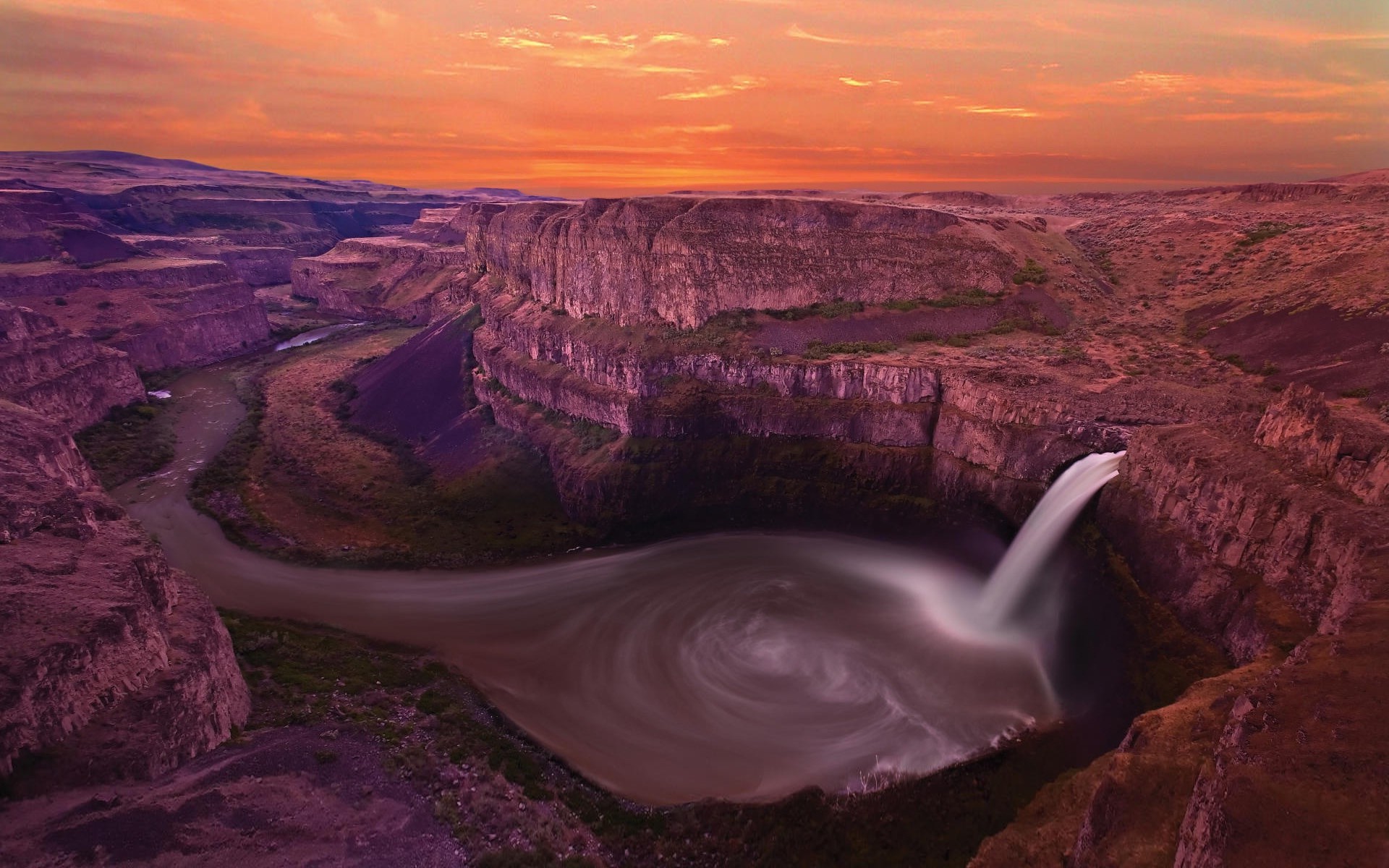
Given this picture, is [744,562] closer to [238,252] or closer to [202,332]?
[202,332]

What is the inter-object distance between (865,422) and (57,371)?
3026 inches

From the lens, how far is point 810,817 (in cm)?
2419

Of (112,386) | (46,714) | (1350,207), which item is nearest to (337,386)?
(112,386)

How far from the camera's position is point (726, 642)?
1372 inches

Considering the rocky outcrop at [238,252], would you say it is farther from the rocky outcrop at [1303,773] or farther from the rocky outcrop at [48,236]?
the rocky outcrop at [1303,773]

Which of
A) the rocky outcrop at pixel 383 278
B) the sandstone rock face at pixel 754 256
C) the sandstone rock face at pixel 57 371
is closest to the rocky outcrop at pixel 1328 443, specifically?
the sandstone rock face at pixel 754 256

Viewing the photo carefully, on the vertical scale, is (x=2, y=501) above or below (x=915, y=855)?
above

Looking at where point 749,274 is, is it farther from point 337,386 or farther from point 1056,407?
point 337,386

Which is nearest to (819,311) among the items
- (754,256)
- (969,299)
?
(754,256)

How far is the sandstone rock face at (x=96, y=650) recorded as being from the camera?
18.2 m

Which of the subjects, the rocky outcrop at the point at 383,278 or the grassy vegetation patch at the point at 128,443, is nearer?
the grassy vegetation patch at the point at 128,443

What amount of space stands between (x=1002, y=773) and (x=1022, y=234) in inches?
2500

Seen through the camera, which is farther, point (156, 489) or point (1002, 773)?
point (156, 489)

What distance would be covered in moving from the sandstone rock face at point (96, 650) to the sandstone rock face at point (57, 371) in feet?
135
